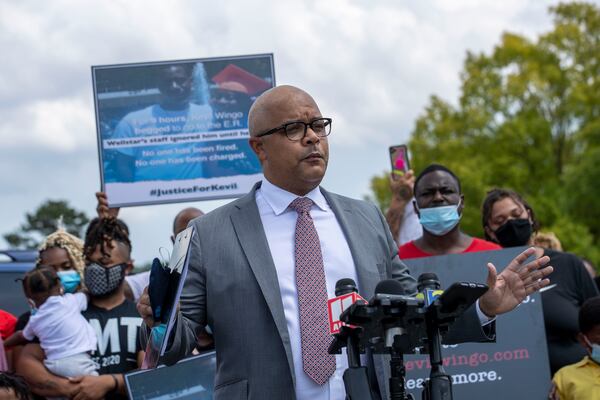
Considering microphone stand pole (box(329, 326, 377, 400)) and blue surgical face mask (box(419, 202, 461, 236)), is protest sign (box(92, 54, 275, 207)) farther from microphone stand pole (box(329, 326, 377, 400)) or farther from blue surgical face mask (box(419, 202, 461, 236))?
microphone stand pole (box(329, 326, 377, 400))

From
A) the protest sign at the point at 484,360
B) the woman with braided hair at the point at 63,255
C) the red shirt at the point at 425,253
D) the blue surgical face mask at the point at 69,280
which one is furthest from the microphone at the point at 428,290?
the woman with braided hair at the point at 63,255

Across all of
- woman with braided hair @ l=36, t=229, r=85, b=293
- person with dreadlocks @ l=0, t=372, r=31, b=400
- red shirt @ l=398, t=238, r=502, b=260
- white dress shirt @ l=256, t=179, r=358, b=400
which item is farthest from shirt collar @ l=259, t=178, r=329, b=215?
woman with braided hair @ l=36, t=229, r=85, b=293

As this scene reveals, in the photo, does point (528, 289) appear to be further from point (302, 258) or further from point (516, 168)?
point (516, 168)

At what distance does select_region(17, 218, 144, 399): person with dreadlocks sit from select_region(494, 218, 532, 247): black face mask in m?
2.50

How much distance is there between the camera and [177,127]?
6543 mm

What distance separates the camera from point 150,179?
21.2 ft

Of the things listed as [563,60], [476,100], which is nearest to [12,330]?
[476,100]

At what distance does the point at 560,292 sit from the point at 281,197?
2.75 meters

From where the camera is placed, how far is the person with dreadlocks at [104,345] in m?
5.60

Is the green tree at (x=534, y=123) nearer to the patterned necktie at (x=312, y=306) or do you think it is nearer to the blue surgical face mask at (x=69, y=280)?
the blue surgical face mask at (x=69, y=280)

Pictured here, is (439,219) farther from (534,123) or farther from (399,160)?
(534,123)

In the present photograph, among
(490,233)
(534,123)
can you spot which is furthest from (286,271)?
(534,123)

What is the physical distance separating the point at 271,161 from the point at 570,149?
2988cm

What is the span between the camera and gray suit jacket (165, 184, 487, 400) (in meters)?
3.27
